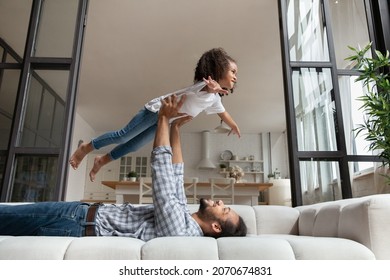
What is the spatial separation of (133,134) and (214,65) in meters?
0.68

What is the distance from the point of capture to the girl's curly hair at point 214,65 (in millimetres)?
1955

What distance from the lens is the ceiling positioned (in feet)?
12.9

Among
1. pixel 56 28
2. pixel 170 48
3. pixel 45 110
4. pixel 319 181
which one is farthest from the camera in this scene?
pixel 170 48

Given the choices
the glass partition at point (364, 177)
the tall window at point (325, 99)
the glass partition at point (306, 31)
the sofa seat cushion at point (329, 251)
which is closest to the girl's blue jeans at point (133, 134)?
the sofa seat cushion at point (329, 251)

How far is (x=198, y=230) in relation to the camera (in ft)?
4.53

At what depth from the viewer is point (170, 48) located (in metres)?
4.80

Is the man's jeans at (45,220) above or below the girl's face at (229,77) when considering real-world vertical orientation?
below

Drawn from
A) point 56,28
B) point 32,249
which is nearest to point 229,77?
point 32,249

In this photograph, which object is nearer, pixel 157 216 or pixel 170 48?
pixel 157 216

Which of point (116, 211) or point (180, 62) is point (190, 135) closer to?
point (180, 62)

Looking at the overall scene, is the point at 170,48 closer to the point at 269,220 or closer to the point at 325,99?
the point at 325,99

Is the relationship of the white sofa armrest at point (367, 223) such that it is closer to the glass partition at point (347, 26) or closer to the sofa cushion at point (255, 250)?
the sofa cushion at point (255, 250)
